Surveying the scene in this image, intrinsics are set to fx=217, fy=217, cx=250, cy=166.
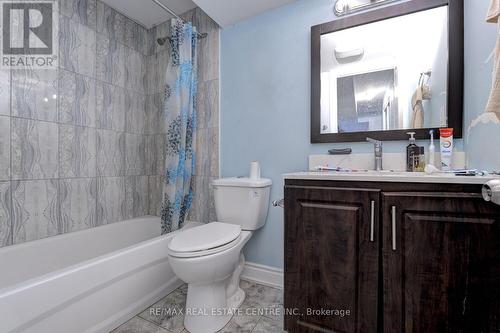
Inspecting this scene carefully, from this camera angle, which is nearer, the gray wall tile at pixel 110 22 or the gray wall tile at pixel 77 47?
the gray wall tile at pixel 77 47

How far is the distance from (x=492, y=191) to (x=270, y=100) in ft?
4.10

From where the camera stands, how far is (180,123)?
1719 mm

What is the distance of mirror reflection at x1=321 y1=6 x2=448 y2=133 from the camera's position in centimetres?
118

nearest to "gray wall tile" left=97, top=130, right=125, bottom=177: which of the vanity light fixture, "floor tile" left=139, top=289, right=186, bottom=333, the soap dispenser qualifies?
"floor tile" left=139, top=289, right=186, bottom=333

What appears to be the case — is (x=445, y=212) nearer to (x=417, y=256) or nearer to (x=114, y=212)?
(x=417, y=256)

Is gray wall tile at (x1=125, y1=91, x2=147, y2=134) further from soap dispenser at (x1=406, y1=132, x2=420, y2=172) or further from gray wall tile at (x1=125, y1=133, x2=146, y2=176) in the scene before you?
soap dispenser at (x1=406, y1=132, x2=420, y2=172)

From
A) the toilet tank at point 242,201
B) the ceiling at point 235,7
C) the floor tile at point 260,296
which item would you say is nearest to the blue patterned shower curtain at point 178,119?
the ceiling at point 235,7

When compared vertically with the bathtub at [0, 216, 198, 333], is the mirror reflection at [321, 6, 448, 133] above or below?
above

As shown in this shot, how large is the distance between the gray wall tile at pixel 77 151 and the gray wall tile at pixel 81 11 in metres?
0.81

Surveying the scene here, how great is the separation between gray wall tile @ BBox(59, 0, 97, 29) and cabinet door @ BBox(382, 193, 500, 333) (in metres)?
2.33

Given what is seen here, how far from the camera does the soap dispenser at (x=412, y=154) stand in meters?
1.17

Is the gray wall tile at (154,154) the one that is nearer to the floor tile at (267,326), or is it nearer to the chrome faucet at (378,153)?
the floor tile at (267,326)

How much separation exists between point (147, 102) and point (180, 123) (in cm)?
74

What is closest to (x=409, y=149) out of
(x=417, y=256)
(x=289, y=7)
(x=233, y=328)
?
(x=417, y=256)
